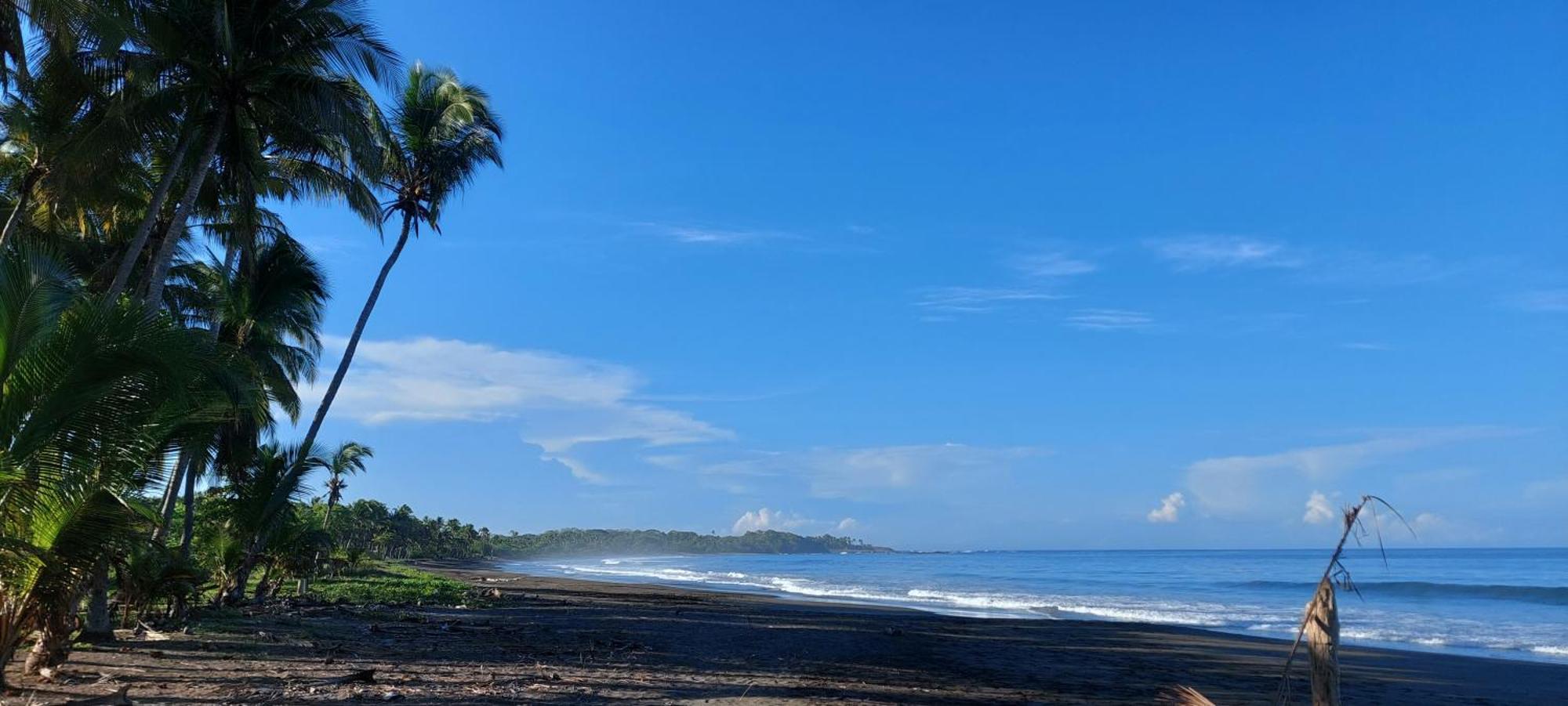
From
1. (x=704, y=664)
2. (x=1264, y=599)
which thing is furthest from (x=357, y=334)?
(x=1264, y=599)

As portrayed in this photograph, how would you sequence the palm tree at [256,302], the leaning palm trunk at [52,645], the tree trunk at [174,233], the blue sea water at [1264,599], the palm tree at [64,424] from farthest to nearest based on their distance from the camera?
the blue sea water at [1264,599]
the palm tree at [256,302]
the tree trunk at [174,233]
the leaning palm trunk at [52,645]
the palm tree at [64,424]

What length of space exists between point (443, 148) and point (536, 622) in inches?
→ 467

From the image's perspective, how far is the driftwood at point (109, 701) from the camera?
628cm

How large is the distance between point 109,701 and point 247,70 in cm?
934

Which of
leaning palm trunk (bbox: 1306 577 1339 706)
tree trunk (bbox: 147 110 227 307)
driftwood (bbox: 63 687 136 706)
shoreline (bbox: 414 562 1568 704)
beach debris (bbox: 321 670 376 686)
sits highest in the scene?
tree trunk (bbox: 147 110 227 307)

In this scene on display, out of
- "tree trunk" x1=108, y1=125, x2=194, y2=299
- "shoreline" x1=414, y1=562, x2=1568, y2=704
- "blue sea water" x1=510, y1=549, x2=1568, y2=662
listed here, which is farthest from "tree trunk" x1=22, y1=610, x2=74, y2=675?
"blue sea water" x1=510, y1=549, x2=1568, y2=662

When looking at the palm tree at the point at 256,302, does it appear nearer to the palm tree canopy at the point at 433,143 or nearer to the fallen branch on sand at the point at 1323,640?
→ the palm tree canopy at the point at 433,143

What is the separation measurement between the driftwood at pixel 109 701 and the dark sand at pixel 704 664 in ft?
0.80

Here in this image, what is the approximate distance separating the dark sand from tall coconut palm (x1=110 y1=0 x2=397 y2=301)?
5.50 m

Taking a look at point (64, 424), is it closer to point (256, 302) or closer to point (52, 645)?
point (52, 645)

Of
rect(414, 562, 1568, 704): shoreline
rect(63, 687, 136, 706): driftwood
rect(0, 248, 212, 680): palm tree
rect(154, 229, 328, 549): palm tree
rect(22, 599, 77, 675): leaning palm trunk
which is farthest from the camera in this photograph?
rect(154, 229, 328, 549): palm tree

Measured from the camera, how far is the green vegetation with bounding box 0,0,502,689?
245 inches

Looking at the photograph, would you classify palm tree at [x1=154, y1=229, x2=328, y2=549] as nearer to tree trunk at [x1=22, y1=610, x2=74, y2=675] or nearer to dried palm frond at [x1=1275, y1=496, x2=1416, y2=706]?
tree trunk at [x1=22, y1=610, x2=74, y2=675]

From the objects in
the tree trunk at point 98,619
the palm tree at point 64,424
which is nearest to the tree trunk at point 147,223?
the tree trunk at point 98,619
